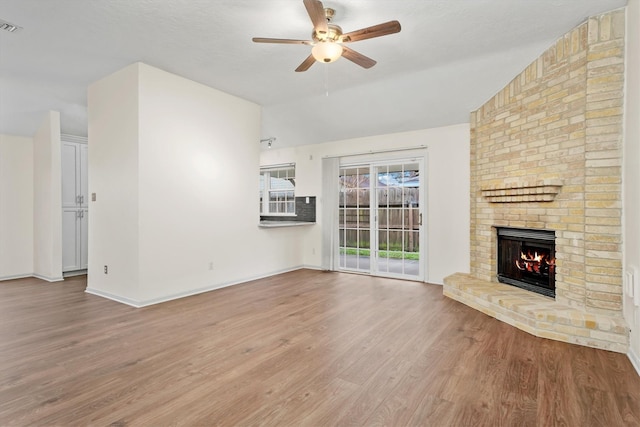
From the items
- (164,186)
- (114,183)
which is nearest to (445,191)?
(164,186)

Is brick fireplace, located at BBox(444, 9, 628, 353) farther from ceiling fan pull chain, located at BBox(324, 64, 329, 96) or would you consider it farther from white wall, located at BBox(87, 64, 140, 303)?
white wall, located at BBox(87, 64, 140, 303)

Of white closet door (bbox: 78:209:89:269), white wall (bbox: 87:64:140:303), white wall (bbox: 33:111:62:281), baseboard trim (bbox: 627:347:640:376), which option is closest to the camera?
baseboard trim (bbox: 627:347:640:376)

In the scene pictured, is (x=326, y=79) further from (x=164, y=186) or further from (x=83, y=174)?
(x=83, y=174)

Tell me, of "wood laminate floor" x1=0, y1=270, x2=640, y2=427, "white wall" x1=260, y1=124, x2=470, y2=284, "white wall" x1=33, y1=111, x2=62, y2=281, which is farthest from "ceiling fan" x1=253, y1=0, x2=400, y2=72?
"white wall" x1=33, y1=111, x2=62, y2=281

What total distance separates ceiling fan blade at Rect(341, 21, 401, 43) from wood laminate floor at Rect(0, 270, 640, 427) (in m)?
2.49

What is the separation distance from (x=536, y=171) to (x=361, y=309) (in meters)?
2.47

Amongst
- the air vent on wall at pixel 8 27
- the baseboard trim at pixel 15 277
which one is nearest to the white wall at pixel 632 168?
the air vent on wall at pixel 8 27

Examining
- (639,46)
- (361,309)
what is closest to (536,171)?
(639,46)

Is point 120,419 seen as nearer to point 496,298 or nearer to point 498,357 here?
point 498,357

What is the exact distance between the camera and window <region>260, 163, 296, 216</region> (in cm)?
701

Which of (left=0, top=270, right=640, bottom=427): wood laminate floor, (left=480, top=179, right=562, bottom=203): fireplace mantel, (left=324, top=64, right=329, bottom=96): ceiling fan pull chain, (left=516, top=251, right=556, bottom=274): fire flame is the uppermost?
(left=324, top=64, right=329, bottom=96): ceiling fan pull chain

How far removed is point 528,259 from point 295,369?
123 inches

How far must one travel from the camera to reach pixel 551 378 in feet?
7.27

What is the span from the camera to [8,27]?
2955mm
